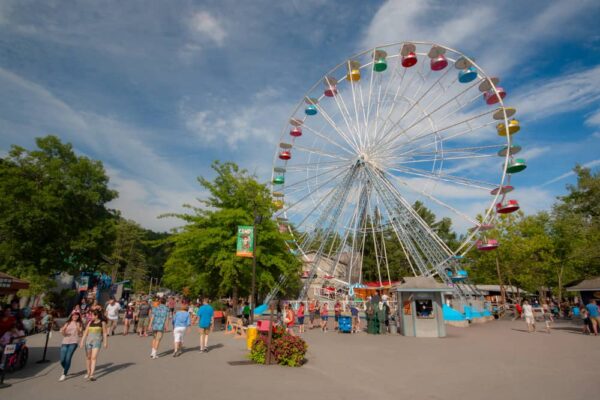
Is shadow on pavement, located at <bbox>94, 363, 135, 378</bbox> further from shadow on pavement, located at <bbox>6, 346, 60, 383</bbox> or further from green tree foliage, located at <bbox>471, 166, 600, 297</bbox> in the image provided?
green tree foliage, located at <bbox>471, 166, 600, 297</bbox>

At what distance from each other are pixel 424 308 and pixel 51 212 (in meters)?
24.5

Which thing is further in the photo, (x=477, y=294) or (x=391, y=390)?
(x=477, y=294)

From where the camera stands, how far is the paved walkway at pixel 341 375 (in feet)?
21.2

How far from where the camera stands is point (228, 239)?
19094 mm

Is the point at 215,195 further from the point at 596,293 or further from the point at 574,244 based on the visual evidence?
the point at 574,244

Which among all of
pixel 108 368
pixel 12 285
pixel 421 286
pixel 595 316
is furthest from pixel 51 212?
pixel 595 316

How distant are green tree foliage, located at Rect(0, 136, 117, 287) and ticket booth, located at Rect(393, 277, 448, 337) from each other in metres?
21.6

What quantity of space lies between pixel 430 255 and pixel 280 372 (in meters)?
17.6

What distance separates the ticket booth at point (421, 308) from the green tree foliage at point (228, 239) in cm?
700

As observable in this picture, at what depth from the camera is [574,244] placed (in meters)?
31.6

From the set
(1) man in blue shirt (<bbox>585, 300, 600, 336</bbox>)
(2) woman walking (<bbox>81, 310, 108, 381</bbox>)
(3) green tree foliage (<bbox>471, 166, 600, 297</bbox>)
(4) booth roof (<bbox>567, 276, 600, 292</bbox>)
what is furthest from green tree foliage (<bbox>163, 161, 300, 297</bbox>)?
(3) green tree foliage (<bbox>471, 166, 600, 297</bbox>)

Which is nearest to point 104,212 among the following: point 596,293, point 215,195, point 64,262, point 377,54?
point 64,262

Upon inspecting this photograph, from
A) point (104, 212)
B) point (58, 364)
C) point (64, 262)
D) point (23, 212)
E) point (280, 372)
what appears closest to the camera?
point (280, 372)

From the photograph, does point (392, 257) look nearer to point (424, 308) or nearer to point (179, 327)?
point (424, 308)
